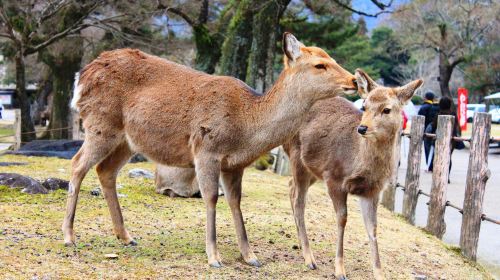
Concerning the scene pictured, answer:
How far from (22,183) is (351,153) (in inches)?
156

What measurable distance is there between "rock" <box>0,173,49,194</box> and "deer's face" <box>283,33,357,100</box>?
12.1 ft

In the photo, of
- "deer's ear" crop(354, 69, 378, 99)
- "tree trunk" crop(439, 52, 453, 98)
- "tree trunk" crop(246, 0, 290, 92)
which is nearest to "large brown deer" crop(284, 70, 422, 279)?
"deer's ear" crop(354, 69, 378, 99)

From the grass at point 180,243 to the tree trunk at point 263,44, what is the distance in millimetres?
6358

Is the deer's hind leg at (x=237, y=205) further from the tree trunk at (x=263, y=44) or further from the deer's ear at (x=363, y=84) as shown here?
the tree trunk at (x=263, y=44)

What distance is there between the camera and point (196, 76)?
5879 millimetres

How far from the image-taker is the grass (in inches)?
199

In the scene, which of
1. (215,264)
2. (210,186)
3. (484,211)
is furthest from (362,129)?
(484,211)

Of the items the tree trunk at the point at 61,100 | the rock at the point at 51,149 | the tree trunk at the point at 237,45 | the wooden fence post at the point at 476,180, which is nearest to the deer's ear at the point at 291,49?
the wooden fence post at the point at 476,180

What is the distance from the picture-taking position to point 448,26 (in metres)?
37.9

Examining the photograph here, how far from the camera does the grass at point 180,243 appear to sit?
5.05 metres

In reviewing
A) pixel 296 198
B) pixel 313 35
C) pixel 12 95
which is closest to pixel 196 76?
pixel 296 198

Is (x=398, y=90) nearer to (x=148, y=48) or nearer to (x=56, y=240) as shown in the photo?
(x=56, y=240)

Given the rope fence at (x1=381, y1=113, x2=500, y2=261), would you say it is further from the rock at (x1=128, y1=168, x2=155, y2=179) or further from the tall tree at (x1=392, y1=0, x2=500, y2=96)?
the tall tree at (x1=392, y1=0, x2=500, y2=96)

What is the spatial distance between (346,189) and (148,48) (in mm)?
15937
